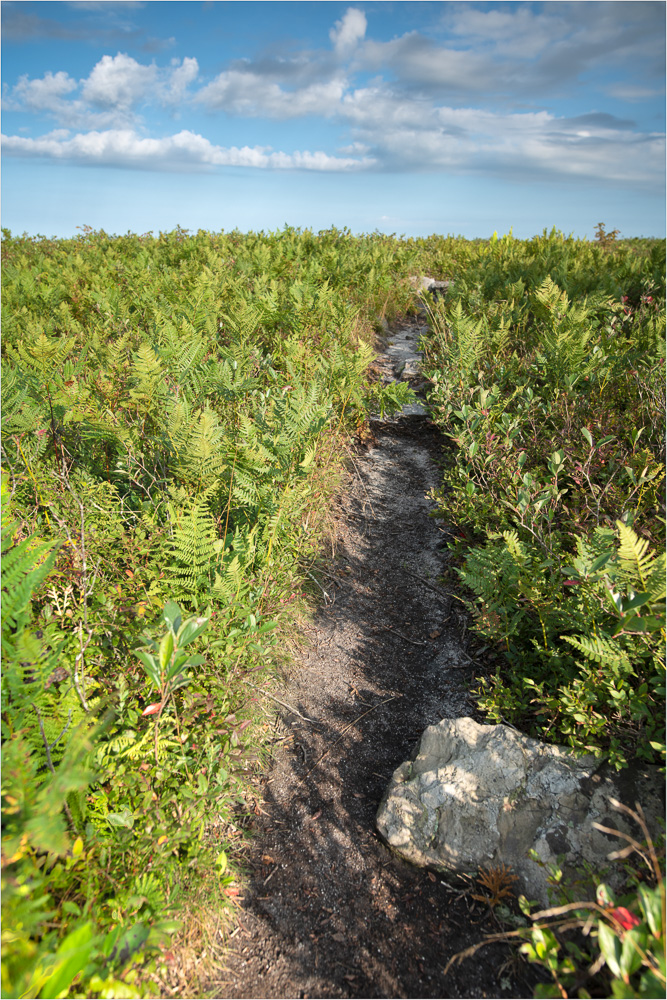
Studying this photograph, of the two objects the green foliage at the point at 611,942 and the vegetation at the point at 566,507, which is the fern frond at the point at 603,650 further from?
the green foliage at the point at 611,942

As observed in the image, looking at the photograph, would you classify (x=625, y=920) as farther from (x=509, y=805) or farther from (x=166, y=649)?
(x=166, y=649)

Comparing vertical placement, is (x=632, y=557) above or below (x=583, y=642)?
above

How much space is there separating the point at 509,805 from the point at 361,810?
28.3 inches

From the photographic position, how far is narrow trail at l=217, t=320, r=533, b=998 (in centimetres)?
204

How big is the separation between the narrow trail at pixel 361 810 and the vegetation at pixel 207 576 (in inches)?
8.9

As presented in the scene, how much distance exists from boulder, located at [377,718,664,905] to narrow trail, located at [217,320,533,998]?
15 cm

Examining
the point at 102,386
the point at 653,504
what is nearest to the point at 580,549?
the point at 653,504

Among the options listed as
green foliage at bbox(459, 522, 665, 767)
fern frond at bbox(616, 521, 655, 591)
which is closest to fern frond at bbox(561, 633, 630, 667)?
green foliage at bbox(459, 522, 665, 767)

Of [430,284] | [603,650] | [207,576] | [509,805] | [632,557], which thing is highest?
[430,284]

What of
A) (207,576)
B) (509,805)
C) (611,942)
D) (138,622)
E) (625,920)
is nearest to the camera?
(611,942)

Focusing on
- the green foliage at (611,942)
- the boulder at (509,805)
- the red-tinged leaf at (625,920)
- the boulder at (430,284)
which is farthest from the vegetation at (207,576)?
the boulder at (430,284)

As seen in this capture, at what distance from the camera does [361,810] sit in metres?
2.62

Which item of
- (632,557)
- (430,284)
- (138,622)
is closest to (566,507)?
(632,557)

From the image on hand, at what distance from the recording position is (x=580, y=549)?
2547 millimetres
